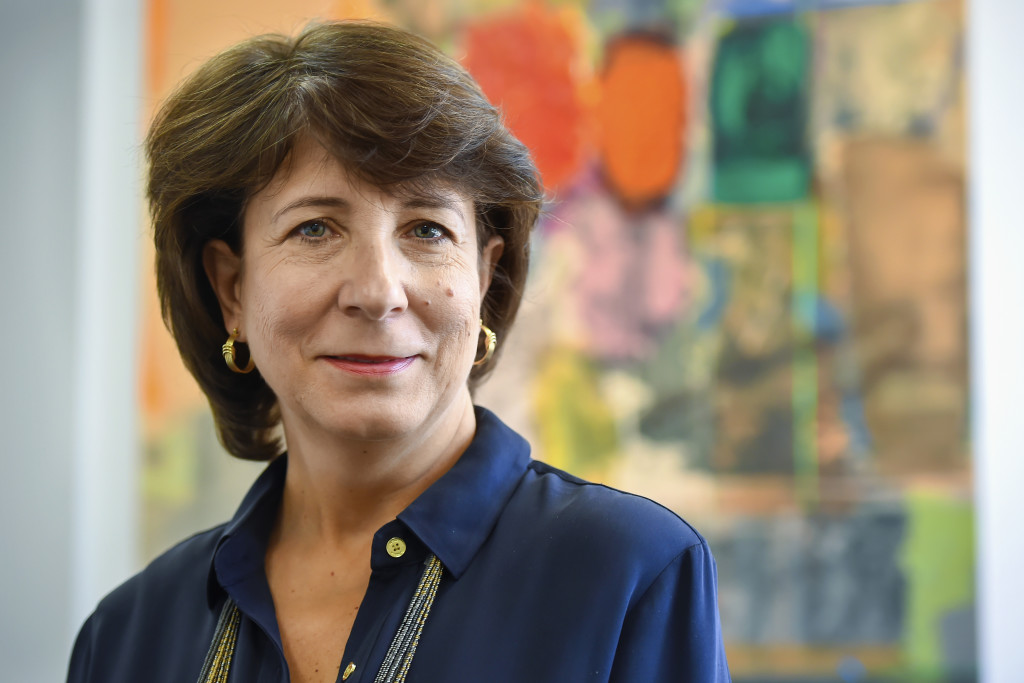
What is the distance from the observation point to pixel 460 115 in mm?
1229

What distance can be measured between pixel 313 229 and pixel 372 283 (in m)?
0.12

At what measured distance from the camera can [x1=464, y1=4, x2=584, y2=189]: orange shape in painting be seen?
2.84m

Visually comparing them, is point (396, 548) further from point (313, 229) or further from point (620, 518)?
point (313, 229)

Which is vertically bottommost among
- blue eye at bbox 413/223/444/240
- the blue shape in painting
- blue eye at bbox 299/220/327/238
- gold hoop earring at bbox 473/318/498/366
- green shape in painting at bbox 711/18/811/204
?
gold hoop earring at bbox 473/318/498/366

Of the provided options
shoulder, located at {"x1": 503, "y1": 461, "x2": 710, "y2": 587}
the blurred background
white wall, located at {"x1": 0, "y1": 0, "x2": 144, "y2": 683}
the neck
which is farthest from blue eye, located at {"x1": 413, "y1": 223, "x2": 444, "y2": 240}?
white wall, located at {"x1": 0, "y1": 0, "x2": 144, "y2": 683}

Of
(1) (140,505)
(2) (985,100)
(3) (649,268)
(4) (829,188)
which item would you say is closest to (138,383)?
(1) (140,505)

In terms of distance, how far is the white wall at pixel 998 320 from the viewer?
8.19 feet

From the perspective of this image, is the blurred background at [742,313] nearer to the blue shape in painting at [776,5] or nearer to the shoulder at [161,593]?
the blue shape in painting at [776,5]

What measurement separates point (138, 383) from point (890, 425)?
7.32 feet

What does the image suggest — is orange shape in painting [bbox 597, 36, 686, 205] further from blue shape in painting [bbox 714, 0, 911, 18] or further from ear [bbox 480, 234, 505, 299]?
ear [bbox 480, 234, 505, 299]

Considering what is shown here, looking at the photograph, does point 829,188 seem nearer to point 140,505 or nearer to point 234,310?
point 234,310

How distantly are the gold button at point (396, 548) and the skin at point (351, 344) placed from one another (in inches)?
3.0

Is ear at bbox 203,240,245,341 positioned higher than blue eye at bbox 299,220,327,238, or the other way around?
blue eye at bbox 299,220,327,238

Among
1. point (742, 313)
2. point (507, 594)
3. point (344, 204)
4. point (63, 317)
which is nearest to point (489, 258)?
point (344, 204)
